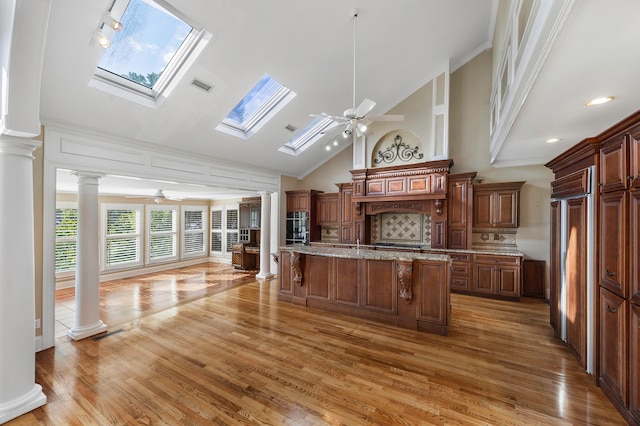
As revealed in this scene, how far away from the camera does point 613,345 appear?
7.09ft

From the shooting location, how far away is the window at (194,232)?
341 inches

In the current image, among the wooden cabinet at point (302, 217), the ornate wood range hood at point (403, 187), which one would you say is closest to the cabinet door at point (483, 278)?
the ornate wood range hood at point (403, 187)

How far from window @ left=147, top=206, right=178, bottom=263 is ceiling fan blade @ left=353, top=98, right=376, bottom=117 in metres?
7.27

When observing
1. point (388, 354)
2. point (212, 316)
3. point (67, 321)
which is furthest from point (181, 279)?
point (388, 354)

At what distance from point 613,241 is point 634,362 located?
0.90 m

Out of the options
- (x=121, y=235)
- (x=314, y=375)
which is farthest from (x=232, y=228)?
(x=314, y=375)

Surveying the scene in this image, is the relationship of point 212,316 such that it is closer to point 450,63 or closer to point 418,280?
point 418,280

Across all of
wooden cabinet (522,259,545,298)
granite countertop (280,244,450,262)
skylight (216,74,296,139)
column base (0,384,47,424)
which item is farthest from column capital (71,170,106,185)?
wooden cabinet (522,259,545,298)

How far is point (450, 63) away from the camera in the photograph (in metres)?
5.45

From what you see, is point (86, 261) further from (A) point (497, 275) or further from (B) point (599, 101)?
(A) point (497, 275)

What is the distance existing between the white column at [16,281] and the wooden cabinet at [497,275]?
19.3ft

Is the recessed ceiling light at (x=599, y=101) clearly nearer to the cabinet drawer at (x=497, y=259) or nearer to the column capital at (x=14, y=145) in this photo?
the cabinet drawer at (x=497, y=259)

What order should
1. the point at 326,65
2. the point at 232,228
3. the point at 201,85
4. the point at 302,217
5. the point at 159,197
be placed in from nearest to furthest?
1. the point at 201,85
2. the point at 326,65
3. the point at 159,197
4. the point at 302,217
5. the point at 232,228

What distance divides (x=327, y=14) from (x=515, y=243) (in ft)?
16.8
